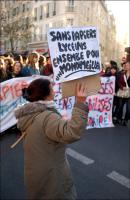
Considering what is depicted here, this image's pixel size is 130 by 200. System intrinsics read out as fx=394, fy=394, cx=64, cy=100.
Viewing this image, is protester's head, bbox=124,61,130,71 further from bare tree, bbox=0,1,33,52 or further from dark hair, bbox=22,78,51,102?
bare tree, bbox=0,1,33,52

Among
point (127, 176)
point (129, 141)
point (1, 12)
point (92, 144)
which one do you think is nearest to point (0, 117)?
point (92, 144)

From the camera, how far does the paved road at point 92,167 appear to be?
5.09 m

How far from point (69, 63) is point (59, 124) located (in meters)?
0.50

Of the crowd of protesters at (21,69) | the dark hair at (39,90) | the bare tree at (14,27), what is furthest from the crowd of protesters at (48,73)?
the bare tree at (14,27)

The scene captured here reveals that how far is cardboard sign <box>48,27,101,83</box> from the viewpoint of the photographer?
301cm

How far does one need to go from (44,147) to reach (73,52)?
781 millimetres

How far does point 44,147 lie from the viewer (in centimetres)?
305

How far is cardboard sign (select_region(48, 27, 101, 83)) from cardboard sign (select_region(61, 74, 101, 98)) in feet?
0.12

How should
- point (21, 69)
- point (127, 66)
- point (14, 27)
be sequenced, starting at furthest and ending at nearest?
1. point (14, 27)
2. point (127, 66)
3. point (21, 69)

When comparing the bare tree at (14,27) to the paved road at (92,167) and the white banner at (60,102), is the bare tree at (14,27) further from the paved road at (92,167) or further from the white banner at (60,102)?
the paved road at (92,167)

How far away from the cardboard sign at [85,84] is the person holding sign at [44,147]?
0.05 metres

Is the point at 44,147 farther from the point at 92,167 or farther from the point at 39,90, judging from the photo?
the point at 92,167

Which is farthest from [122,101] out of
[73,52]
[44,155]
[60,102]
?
[44,155]

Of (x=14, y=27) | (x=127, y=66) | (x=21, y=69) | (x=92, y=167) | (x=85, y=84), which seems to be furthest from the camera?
(x=14, y=27)
